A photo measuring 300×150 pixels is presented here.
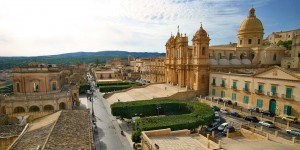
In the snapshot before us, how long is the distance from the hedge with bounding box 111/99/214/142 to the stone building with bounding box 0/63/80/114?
28.7ft

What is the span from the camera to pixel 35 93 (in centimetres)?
3158

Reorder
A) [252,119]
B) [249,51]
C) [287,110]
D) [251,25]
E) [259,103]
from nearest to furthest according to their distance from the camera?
[252,119]
[287,110]
[259,103]
[249,51]
[251,25]

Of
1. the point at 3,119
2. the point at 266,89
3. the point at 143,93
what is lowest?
the point at 143,93

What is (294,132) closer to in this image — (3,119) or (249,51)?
(249,51)

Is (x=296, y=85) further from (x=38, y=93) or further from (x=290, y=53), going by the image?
(x=38, y=93)

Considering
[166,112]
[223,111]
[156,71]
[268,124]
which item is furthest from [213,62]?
[156,71]

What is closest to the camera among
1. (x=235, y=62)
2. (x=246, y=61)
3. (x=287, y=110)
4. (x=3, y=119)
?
(x=3, y=119)

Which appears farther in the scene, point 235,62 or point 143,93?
point 235,62

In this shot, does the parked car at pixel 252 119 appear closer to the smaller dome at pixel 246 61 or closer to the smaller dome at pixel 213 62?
the smaller dome at pixel 213 62

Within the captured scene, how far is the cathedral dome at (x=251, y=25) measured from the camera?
50594 mm

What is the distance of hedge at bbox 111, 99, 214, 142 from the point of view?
21953 millimetres

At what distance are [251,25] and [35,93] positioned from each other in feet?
166

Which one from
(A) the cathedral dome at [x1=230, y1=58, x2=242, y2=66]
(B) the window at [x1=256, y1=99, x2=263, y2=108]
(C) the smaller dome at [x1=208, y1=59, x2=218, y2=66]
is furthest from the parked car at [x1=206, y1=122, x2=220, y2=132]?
(A) the cathedral dome at [x1=230, y1=58, x2=242, y2=66]

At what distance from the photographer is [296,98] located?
25.9 meters
